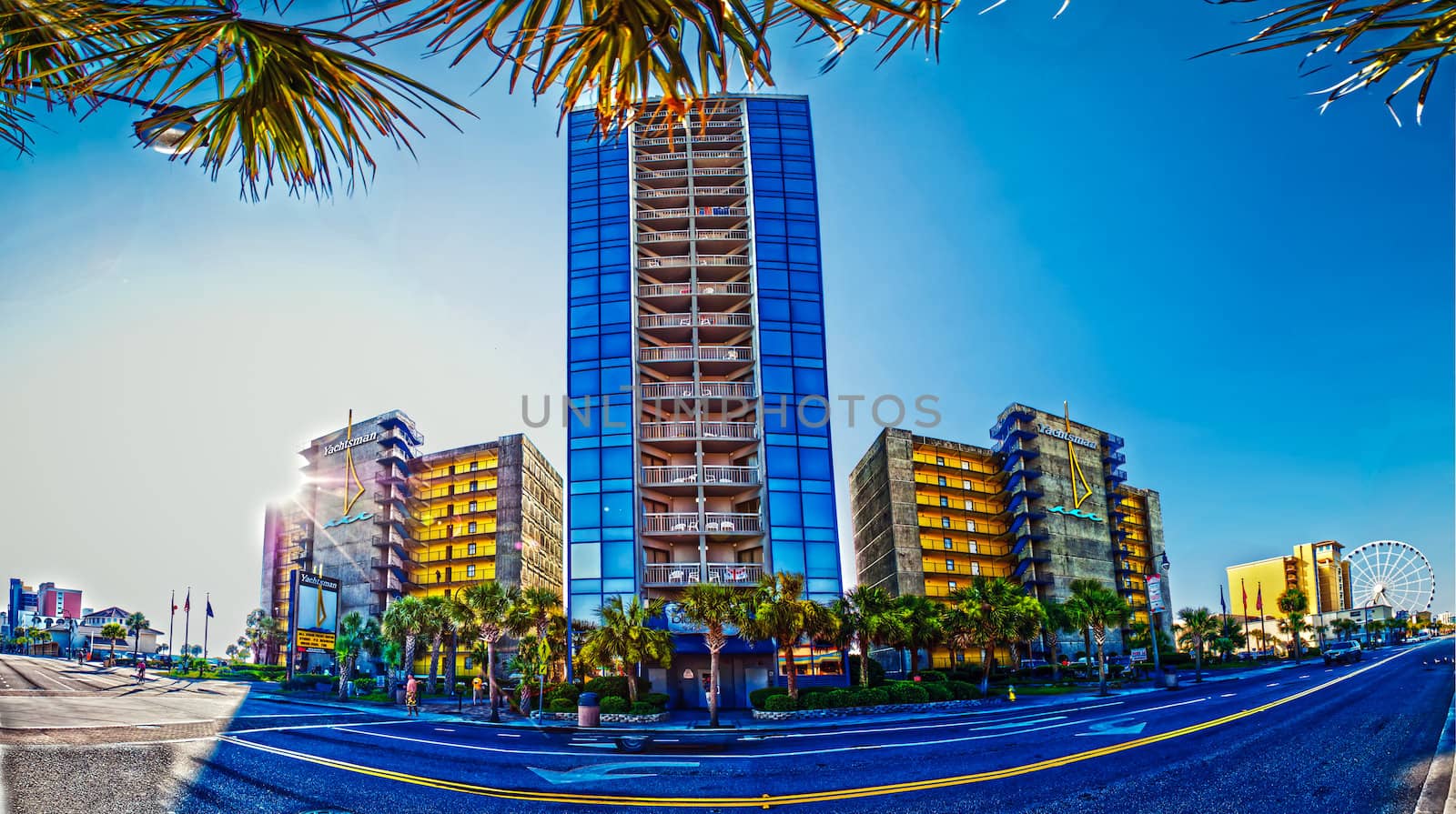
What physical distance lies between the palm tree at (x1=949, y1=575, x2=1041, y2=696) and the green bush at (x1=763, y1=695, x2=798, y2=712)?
14.8m

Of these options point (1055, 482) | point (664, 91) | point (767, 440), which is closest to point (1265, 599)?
point (1055, 482)

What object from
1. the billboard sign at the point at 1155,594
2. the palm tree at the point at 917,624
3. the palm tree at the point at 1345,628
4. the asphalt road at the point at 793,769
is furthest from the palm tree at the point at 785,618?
the palm tree at the point at 1345,628

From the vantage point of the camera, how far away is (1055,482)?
96875 millimetres

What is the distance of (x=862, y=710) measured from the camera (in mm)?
39969

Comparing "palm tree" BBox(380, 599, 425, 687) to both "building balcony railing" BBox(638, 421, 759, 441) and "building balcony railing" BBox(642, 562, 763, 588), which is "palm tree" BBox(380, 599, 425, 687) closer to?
"building balcony railing" BBox(642, 562, 763, 588)

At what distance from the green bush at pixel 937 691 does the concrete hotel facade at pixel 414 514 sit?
2215 inches

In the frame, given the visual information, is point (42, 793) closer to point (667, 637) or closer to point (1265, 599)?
point (667, 637)

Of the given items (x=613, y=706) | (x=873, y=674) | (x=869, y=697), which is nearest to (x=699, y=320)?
(x=873, y=674)

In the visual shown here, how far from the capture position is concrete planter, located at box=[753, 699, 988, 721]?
38.6 meters

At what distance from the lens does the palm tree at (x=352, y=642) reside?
203ft

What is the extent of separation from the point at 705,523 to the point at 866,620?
1259 cm

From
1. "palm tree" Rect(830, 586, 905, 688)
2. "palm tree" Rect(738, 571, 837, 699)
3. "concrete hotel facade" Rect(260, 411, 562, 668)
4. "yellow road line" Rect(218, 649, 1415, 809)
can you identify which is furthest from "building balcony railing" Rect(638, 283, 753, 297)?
"concrete hotel facade" Rect(260, 411, 562, 668)

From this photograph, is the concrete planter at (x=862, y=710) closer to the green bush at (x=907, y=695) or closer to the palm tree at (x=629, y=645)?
the green bush at (x=907, y=695)

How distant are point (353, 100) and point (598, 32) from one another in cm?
146
